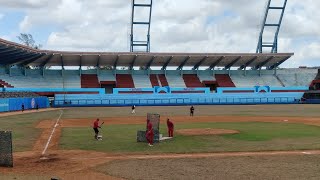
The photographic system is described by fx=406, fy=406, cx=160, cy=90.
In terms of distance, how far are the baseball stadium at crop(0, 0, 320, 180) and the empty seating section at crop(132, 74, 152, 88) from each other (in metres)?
0.45

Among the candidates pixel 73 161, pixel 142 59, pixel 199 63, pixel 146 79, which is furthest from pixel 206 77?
pixel 73 161

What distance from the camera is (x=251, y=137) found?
28531 mm

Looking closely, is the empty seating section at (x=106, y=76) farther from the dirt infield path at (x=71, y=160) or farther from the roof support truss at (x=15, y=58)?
the dirt infield path at (x=71, y=160)

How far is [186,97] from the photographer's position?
9094 centimetres

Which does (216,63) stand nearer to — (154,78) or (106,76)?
(154,78)

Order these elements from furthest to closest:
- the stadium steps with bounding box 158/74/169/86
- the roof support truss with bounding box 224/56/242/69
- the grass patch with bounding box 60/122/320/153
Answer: the roof support truss with bounding box 224/56/242/69
the stadium steps with bounding box 158/74/169/86
the grass patch with bounding box 60/122/320/153

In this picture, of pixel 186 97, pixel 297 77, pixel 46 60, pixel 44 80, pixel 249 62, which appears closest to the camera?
pixel 46 60

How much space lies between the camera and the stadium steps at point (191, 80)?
98706mm

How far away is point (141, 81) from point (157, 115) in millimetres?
71023

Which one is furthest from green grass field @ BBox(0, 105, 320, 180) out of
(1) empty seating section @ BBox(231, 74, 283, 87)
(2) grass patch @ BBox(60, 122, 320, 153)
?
(1) empty seating section @ BBox(231, 74, 283, 87)

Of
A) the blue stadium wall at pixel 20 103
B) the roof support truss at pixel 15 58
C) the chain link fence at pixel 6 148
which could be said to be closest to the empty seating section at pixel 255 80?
the blue stadium wall at pixel 20 103

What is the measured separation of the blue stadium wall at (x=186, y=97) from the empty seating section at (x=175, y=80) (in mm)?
3638

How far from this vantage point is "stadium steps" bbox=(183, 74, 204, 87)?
98.7 m

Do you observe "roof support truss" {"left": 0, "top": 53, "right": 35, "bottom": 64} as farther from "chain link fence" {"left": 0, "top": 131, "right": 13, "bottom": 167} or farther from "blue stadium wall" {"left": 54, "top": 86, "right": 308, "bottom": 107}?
"chain link fence" {"left": 0, "top": 131, "right": 13, "bottom": 167}
